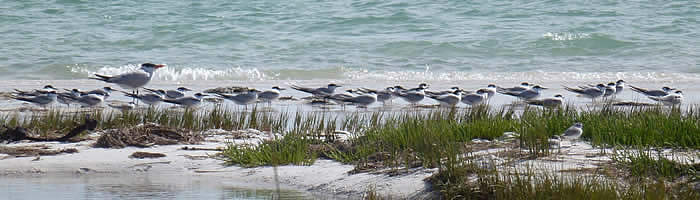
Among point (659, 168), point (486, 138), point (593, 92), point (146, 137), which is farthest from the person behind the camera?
point (593, 92)

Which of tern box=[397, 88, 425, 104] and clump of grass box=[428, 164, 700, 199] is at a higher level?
clump of grass box=[428, 164, 700, 199]

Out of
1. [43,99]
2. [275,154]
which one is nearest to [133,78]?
[43,99]

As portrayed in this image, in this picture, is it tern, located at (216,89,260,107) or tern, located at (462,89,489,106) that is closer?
tern, located at (462,89,489,106)

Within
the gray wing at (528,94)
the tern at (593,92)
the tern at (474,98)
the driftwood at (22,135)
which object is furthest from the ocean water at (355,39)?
the driftwood at (22,135)

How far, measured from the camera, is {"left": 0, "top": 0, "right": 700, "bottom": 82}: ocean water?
22.9m

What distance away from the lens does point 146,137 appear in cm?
903

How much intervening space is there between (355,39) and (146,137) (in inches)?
709

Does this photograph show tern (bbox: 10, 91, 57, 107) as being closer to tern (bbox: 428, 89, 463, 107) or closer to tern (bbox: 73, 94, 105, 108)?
tern (bbox: 73, 94, 105, 108)

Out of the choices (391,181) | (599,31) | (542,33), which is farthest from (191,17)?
(391,181)

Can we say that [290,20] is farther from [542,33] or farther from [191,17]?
[542,33]

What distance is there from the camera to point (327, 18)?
29312 millimetres

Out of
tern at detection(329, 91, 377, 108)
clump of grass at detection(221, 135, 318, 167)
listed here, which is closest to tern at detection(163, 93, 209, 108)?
tern at detection(329, 91, 377, 108)

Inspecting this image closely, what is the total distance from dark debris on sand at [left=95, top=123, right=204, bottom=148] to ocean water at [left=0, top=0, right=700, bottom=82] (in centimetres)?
1286

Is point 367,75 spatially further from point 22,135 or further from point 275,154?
point 275,154
